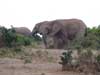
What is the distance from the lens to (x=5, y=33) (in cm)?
1966

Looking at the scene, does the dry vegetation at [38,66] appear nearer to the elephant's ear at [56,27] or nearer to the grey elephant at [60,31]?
the grey elephant at [60,31]

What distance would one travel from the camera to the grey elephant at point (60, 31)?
941 inches

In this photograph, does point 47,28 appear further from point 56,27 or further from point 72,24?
point 72,24

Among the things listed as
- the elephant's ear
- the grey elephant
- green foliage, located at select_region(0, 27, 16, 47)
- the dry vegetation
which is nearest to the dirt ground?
the dry vegetation

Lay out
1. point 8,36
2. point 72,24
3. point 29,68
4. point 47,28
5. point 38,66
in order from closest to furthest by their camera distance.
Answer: point 29,68, point 38,66, point 8,36, point 47,28, point 72,24

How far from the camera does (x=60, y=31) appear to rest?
81.4ft

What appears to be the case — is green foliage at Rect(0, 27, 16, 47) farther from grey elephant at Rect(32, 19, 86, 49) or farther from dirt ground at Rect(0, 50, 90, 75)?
dirt ground at Rect(0, 50, 90, 75)

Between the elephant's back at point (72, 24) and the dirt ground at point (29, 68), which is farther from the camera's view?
the elephant's back at point (72, 24)

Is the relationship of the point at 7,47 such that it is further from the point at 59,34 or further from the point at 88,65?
the point at 88,65

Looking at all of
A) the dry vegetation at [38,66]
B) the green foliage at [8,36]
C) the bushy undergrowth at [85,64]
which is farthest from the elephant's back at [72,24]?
the bushy undergrowth at [85,64]

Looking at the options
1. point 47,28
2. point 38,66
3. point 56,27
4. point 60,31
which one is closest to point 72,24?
point 60,31

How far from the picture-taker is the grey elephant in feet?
78.4

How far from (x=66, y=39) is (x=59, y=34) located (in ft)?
2.28

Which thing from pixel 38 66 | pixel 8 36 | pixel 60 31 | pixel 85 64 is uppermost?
pixel 8 36
